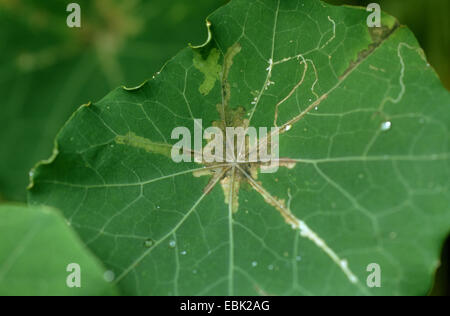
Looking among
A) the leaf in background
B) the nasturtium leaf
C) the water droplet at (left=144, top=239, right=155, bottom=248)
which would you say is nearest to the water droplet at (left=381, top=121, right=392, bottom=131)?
the nasturtium leaf

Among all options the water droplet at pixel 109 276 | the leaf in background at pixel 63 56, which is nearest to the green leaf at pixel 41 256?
the water droplet at pixel 109 276

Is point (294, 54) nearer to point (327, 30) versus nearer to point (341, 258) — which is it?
point (327, 30)

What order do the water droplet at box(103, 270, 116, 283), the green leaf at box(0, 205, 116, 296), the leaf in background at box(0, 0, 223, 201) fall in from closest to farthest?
the green leaf at box(0, 205, 116, 296) < the water droplet at box(103, 270, 116, 283) < the leaf in background at box(0, 0, 223, 201)

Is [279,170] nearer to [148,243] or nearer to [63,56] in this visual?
[148,243]

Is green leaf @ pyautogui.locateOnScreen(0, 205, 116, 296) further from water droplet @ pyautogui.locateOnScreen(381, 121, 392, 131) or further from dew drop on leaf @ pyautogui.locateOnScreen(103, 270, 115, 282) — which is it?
water droplet @ pyautogui.locateOnScreen(381, 121, 392, 131)

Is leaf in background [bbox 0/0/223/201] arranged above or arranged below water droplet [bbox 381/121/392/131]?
above

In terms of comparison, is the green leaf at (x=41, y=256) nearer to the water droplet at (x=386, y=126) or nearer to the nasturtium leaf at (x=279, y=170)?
the nasturtium leaf at (x=279, y=170)
